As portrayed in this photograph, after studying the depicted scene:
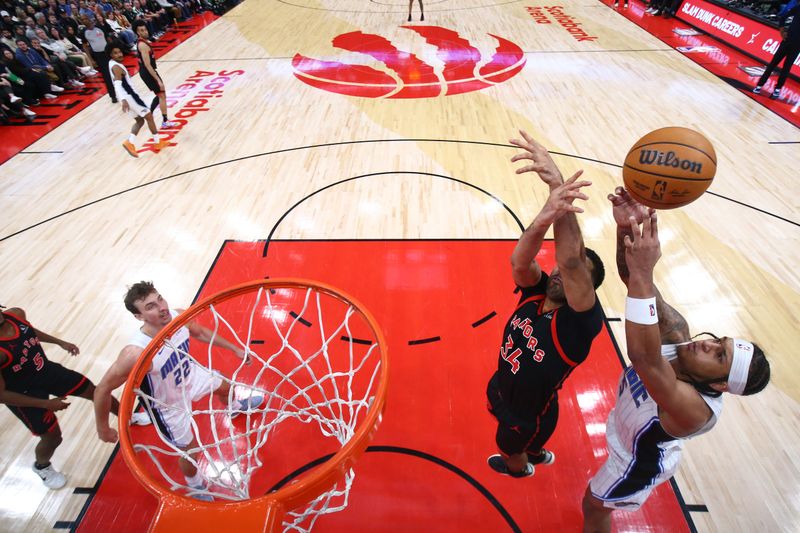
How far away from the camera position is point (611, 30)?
11.5 meters

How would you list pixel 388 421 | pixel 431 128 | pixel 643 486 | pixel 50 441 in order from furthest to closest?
pixel 431 128 < pixel 388 421 < pixel 50 441 < pixel 643 486

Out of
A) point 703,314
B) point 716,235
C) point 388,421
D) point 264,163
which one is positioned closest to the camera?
point 388,421

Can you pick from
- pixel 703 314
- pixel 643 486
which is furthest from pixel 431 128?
pixel 643 486

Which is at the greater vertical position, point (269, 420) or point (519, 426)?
point (519, 426)

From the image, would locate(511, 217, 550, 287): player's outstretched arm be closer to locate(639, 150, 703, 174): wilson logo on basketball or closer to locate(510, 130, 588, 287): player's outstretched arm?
locate(510, 130, 588, 287): player's outstretched arm

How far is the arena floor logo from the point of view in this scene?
28.4ft

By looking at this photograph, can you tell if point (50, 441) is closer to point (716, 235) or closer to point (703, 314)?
point (703, 314)

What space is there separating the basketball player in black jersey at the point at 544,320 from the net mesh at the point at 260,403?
756 millimetres

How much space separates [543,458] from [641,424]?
1126mm

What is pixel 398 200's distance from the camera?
555 centimetres

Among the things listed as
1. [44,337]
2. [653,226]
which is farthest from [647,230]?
[44,337]

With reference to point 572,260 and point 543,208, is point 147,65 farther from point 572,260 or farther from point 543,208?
point 572,260

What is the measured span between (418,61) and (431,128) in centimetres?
352

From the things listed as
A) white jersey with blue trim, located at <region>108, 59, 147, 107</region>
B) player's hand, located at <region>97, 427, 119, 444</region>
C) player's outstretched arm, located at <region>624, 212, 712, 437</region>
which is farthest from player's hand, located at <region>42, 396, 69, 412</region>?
white jersey with blue trim, located at <region>108, 59, 147, 107</region>
